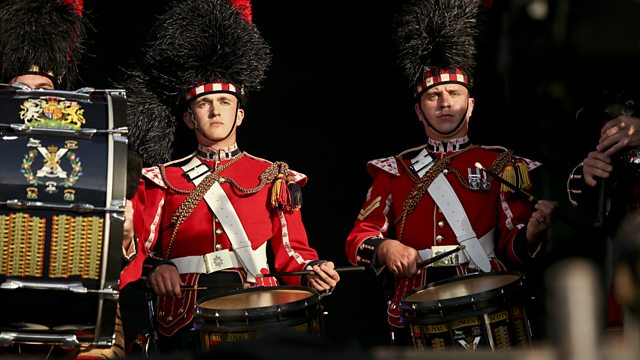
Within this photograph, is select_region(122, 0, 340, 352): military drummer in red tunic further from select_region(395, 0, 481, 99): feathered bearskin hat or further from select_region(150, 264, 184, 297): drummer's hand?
select_region(395, 0, 481, 99): feathered bearskin hat

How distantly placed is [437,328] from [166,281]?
3.66ft

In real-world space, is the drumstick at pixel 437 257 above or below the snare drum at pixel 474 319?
above

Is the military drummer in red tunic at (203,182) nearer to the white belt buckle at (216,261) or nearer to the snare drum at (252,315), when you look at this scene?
the white belt buckle at (216,261)

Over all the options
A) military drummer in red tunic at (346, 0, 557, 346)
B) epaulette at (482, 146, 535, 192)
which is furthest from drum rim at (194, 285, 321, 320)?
epaulette at (482, 146, 535, 192)

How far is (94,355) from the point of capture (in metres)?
3.55

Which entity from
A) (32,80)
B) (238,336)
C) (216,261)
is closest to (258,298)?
(238,336)

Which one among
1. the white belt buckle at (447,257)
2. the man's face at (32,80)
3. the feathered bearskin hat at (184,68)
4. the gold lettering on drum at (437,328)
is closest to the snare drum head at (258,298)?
the gold lettering on drum at (437,328)

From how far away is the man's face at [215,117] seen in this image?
4113 mm

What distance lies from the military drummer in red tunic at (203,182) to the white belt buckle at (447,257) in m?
0.41

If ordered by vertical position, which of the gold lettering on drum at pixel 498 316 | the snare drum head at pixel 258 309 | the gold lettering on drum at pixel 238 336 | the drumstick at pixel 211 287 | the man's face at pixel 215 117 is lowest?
the gold lettering on drum at pixel 238 336

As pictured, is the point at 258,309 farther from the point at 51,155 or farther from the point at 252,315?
the point at 51,155

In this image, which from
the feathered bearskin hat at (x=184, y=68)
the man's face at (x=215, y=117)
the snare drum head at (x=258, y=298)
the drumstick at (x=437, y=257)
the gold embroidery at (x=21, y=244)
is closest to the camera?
the gold embroidery at (x=21, y=244)

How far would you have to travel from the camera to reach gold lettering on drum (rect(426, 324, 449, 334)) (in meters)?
3.28

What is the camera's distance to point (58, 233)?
3.00 metres
